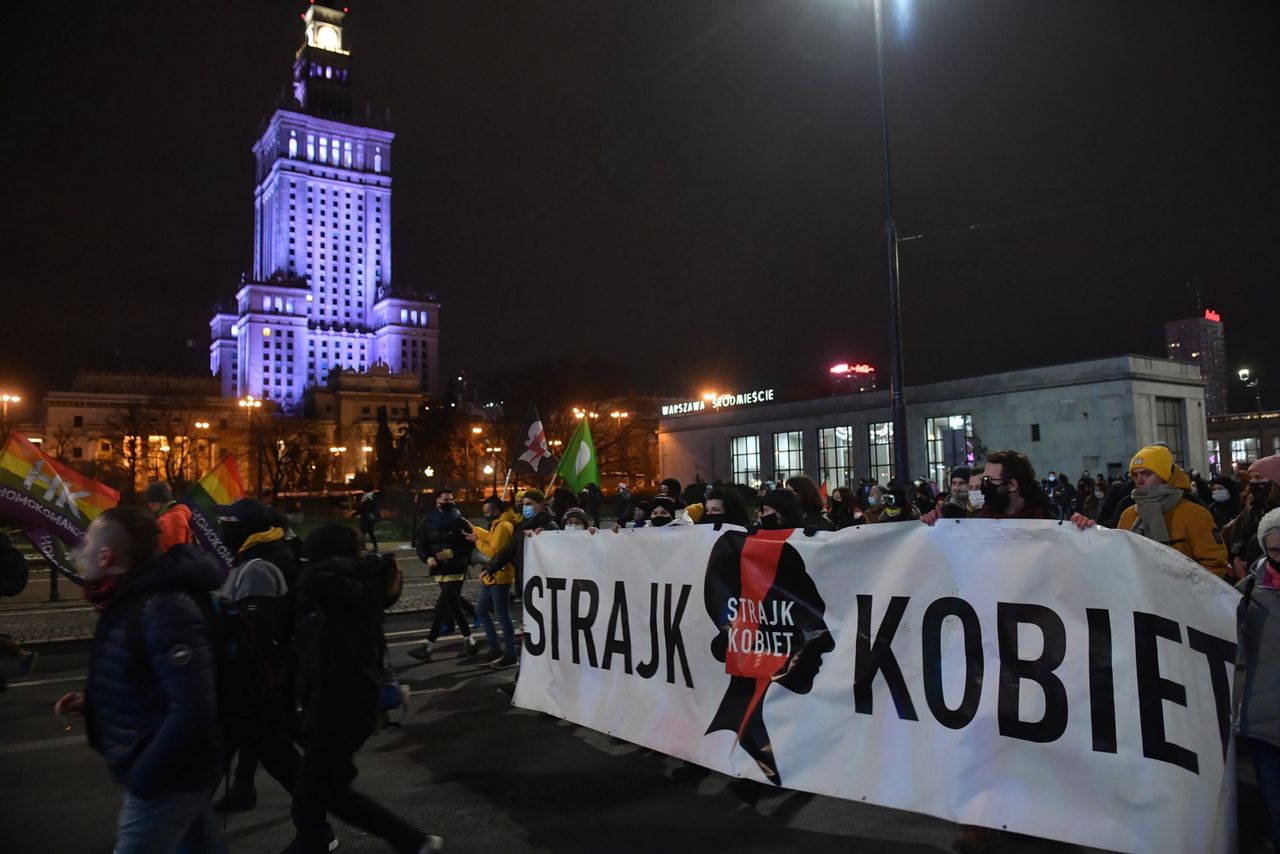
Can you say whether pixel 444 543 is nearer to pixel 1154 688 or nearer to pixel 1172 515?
pixel 1172 515

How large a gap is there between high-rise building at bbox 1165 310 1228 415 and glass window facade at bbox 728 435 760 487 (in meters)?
121

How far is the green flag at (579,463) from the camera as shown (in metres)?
13.3

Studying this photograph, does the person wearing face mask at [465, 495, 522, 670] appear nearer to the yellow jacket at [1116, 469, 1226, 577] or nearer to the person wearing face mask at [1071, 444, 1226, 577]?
the person wearing face mask at [1071, 444, 1226, 577]

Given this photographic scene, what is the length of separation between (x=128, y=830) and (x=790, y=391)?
6380cm

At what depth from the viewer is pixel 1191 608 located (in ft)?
12.8

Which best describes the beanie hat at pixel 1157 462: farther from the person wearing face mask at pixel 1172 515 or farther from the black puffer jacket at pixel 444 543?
the black puffer jacket at pixel 444 543

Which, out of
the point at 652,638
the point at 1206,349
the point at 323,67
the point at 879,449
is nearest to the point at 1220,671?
the point at 652,638

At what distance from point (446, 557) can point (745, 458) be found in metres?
55.7

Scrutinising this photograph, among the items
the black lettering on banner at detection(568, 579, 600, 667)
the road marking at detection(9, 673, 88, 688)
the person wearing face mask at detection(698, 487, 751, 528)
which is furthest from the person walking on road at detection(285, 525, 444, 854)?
the road marking at detection(9, 673, 88, 688)

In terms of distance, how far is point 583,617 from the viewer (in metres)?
6.80

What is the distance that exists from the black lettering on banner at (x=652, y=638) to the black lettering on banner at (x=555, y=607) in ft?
3.46

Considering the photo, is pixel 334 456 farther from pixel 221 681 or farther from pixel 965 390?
pixel 221 681

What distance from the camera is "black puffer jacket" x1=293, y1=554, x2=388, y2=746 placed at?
3.81 meters

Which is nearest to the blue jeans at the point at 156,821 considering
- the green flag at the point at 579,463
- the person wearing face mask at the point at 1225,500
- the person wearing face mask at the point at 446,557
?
the person wearing face mask at the point at 446,557
